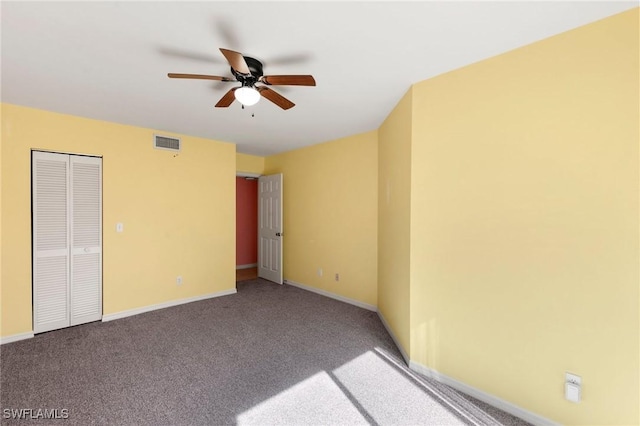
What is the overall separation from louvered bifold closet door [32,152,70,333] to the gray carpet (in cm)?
24

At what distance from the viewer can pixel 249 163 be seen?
541 cm

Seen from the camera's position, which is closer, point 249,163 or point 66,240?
point 66,240

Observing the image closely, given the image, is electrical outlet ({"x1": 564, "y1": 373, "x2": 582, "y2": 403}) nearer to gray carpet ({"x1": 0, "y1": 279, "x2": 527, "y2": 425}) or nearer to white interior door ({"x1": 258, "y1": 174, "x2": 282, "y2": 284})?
gray carpet ({"x1": 0, "y1": 279, "x2": 527, "y2": 425})

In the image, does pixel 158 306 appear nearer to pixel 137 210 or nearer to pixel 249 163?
pixel 137 210

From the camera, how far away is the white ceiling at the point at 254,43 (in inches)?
59.1

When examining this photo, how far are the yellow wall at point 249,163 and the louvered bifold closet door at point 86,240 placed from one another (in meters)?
2.27

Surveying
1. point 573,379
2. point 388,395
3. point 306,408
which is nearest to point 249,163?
point 306,408

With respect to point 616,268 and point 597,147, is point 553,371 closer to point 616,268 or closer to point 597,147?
point 616,268

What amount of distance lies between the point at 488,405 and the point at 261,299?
3140 mm

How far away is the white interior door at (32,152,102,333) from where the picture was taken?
301 cm

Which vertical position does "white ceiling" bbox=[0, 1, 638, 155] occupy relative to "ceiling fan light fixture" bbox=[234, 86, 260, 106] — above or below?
above

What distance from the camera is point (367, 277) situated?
3885mm

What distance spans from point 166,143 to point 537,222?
4.35 meters

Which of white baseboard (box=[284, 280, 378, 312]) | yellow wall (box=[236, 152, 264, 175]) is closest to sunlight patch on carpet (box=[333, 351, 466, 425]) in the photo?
white baseboard (box=[284, 280, 378, 312])
